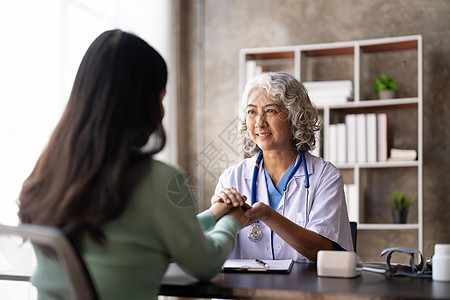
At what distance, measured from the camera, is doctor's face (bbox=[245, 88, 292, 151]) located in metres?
2.38

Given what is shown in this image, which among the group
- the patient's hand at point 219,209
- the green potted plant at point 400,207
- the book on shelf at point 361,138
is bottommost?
the green potted plant at point 400,207

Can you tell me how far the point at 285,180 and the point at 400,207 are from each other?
1.89 m

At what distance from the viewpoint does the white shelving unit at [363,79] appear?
3865 millimetres

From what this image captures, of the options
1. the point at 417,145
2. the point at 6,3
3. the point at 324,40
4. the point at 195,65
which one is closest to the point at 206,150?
the point at 195,65

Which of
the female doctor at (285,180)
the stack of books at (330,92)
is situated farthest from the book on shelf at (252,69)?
the female doctor at (285,180)

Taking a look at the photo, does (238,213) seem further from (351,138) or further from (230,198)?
(351,138)

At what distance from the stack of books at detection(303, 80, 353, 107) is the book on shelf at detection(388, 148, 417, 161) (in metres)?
0.51

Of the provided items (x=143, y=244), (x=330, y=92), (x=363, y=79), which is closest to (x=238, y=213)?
(x=143, y=244)

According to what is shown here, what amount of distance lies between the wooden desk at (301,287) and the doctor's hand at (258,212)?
359 mm

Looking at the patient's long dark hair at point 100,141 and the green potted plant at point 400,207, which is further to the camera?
the green potted plant at point 400,207

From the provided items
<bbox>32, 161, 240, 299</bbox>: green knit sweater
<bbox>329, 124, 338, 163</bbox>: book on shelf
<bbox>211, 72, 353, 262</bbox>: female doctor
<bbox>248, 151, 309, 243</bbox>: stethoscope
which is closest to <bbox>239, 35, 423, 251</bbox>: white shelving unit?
<bbox>329, 124, 338, 163</bbox>: book on shelf

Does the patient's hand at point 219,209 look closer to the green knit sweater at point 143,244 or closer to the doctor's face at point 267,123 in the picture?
the green knit sweater at point 143,244

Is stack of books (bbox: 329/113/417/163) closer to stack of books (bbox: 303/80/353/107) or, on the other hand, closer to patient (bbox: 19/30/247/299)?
stack of books (bbox: 303/80/353/107)

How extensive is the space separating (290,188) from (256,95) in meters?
0.44
